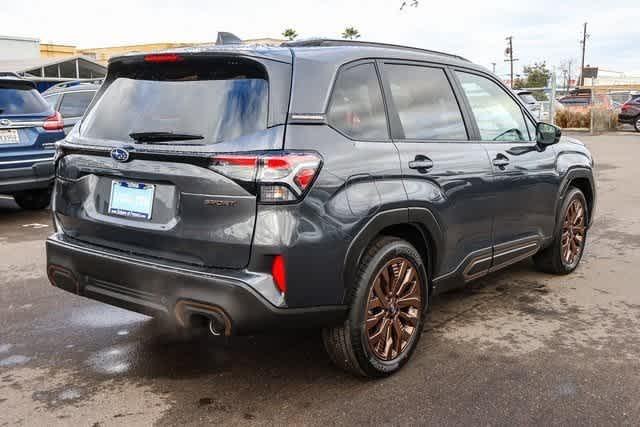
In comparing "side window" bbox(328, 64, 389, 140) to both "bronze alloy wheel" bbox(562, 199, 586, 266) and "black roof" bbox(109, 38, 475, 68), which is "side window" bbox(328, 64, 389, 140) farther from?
"bronze alloy wheel" bbox(562, 199, 586, 266)

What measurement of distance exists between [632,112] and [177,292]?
25430mm

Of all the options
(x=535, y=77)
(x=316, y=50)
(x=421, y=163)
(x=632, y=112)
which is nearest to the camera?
(x=316, y=50)

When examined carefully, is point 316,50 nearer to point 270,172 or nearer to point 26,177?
point 270,172

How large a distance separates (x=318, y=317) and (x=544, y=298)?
2602 mm

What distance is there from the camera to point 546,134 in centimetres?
487

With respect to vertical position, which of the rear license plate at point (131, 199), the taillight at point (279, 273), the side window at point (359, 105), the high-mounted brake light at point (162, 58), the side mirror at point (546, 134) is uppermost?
the high-mounted brake light at point (162, 58)

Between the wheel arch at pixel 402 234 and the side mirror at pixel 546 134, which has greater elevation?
the side mirror at pixel 546 134

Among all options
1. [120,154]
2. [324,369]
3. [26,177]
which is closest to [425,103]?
[324,369]

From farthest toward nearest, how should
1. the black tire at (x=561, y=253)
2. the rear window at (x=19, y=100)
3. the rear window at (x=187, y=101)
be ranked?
1. the rear window at (x=19, y=100)
2. the black tire at (x=561, y=253)
3. the rear window at (x=187, y=101)

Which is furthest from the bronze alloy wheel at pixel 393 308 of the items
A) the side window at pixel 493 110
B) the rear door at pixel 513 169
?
the side window at pixel 493 110

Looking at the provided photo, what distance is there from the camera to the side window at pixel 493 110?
14.3 feet

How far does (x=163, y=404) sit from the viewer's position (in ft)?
10.5

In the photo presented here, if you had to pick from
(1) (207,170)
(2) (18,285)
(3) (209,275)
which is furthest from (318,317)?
(2) (18,285)

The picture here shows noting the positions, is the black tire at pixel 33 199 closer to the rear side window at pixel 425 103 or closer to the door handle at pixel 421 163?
the rear side window at pixel 425 103
